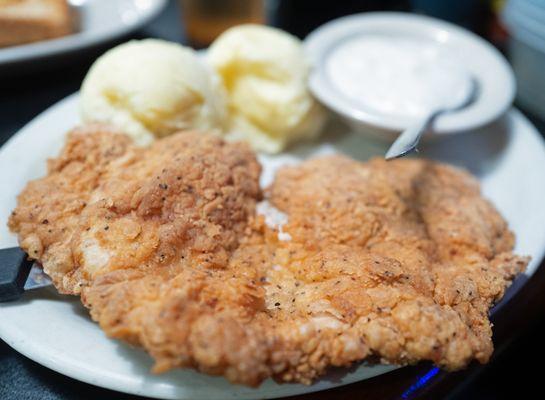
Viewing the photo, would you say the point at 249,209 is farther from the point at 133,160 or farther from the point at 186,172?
the point at 133,160

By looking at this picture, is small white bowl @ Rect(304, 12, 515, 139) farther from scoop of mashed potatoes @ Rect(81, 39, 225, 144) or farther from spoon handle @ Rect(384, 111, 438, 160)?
scoop of mashed potatoes @ Rect(81, 39, 225, 144)

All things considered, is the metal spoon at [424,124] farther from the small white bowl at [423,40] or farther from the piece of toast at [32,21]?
the piece of toast at [32,21]

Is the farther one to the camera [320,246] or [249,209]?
[249,209]

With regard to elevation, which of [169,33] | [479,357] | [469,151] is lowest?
[169,33]

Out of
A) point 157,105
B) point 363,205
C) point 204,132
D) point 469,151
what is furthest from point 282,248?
point 469,151

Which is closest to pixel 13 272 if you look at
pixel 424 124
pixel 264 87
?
pixel 264 87
